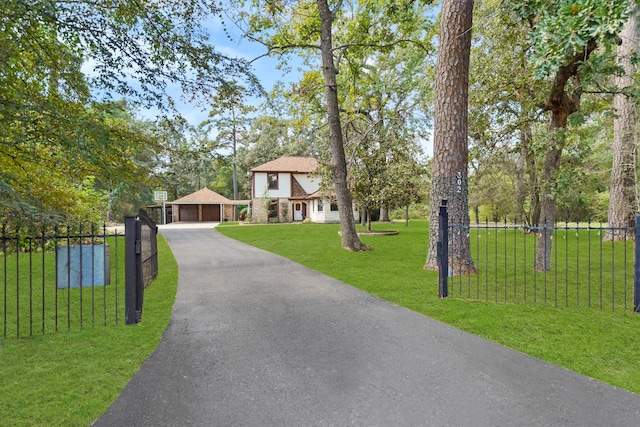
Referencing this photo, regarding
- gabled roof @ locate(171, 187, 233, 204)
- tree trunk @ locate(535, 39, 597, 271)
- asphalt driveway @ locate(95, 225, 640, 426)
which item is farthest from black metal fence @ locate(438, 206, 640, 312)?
A: gabled roof @ locate(171, 187, 233, 204)

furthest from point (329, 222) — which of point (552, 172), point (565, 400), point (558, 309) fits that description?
point (565, 400)

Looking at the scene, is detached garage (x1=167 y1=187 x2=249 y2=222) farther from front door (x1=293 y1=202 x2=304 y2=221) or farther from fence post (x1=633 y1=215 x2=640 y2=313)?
fence post (x1=633 y1=215 x2=640 y2=313)

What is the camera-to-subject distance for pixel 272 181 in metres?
34.4

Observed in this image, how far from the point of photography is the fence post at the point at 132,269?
16.1ft

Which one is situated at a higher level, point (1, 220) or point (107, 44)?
point (107, 44)

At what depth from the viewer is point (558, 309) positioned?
17.6 feet

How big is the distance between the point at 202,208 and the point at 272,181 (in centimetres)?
1215

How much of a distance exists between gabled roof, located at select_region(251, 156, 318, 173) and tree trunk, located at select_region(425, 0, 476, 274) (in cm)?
2584

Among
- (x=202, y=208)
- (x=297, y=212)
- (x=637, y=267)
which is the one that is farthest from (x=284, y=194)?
(x=637, y=267)

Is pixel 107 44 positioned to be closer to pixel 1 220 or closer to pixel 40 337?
pixel 1 220

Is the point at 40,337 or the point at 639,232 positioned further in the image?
the point at 639,232

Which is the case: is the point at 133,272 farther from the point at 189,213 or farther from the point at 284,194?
the point at 189,213

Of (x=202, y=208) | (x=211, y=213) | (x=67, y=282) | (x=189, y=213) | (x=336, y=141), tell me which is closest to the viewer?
(x=67, y=282)

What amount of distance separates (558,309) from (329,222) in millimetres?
27271
